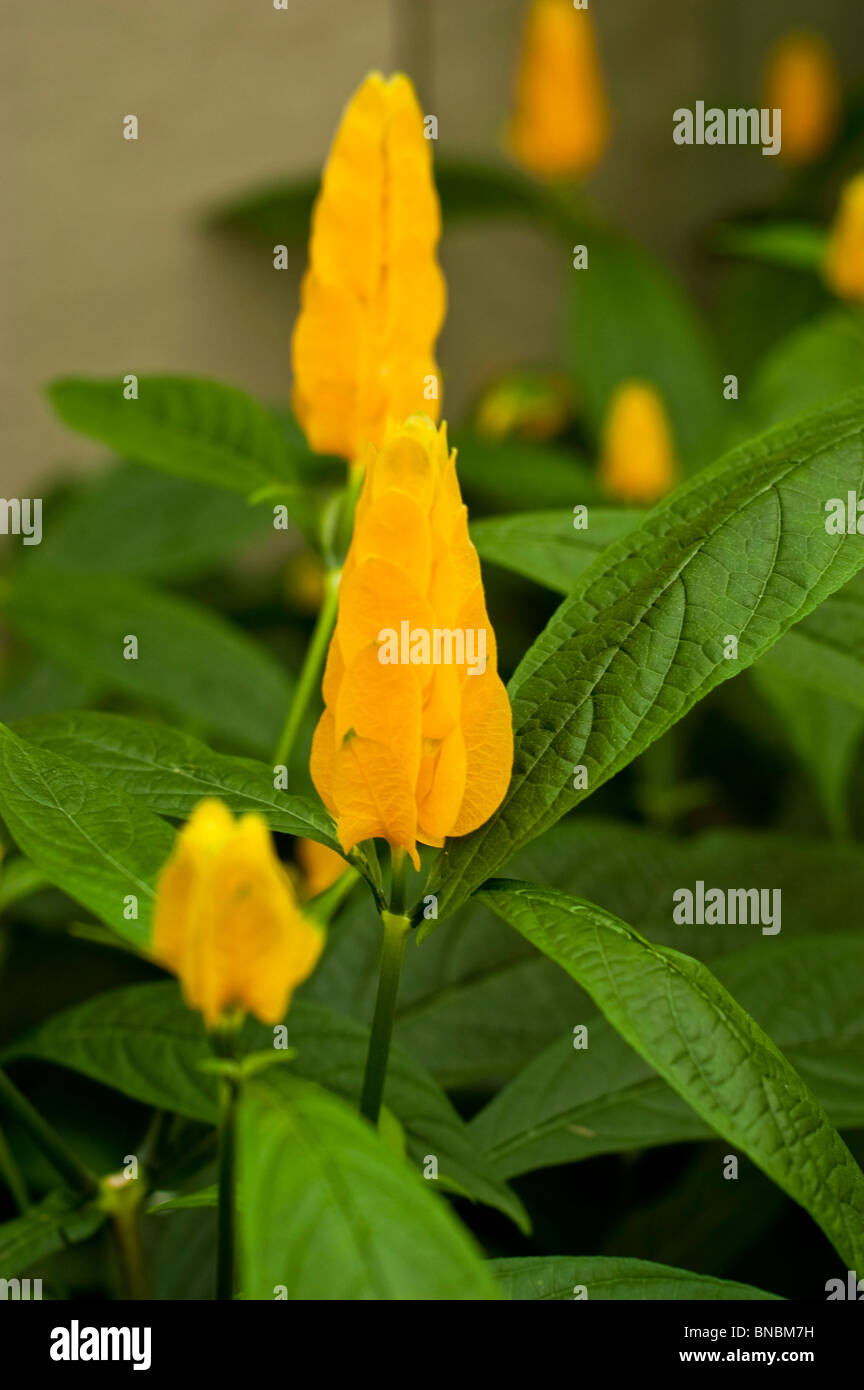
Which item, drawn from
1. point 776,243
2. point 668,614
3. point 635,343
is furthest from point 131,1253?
point 635,343

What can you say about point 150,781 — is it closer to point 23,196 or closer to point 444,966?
point 444,966

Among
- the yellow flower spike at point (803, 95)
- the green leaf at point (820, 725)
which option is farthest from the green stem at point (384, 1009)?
the yellow flower spike at point (803, 95)

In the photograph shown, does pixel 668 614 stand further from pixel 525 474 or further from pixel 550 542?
pixel 525 474

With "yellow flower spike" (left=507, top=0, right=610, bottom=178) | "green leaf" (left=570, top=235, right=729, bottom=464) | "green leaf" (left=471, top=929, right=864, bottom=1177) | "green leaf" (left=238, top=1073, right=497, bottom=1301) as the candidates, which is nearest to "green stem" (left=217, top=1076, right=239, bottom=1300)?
"green leaf" (left=238, top=1073, right=497, bottom=1301)

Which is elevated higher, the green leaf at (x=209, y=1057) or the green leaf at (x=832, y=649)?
the green leaf at (x=832, y=649)

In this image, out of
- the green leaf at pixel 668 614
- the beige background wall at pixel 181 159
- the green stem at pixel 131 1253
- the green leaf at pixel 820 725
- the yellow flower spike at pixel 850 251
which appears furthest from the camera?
the beige background wall at pixel 181 159

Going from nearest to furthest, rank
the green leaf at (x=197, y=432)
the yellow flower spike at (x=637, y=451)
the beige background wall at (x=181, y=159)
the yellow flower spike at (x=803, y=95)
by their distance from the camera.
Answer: the green leaf at (x=197, y=432) < the yellow flower spike at (x=637, y=451) < the beige background wall at (x=181, y=159) < the yellow flower spike at (x=803, y=95)

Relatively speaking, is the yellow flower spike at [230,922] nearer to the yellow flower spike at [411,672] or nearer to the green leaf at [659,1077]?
the yellow flower spike at [411,672]

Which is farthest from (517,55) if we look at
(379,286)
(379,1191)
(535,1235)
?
(379,1191)
